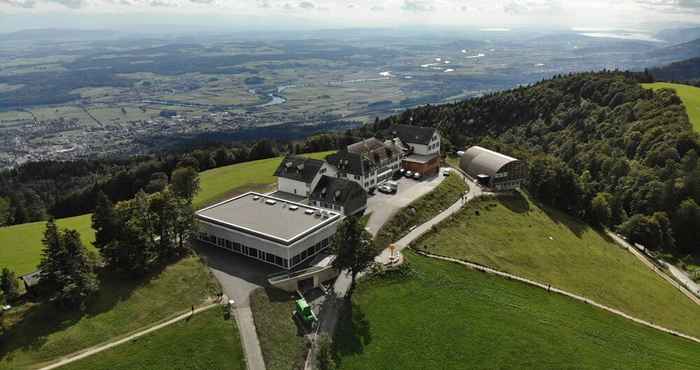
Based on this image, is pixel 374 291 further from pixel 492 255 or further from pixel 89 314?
pixel 89 314

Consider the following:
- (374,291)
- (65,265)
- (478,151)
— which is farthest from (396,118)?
(65,265)

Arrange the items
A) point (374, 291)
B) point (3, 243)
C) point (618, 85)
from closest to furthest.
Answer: point (374, 291)
point (3, 243)
point (618, 85)

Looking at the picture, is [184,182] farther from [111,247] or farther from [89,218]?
[111,247]

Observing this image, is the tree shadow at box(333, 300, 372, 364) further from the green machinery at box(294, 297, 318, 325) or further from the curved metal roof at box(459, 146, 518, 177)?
the curved metal roof at box(459, 146, 518, 177)

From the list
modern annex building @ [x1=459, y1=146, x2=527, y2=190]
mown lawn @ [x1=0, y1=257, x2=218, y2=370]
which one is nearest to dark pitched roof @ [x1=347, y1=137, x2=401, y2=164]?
modern annex building @ [x1=459, y1=146, x2=527, y2=190]

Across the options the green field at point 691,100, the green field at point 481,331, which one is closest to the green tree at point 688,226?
the green field at point 691,100

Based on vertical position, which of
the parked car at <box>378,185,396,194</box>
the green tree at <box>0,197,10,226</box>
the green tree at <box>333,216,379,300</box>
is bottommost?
the green tree at <box>0,197,10,226</box>

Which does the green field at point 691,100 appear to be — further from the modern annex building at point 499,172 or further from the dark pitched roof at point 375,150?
the dark pitched roof at point 375,150
